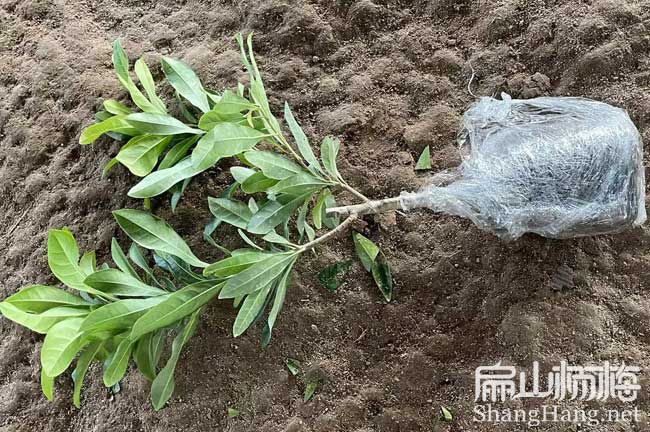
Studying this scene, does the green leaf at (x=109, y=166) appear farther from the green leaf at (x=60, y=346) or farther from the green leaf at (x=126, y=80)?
the green leaf at (x=60, y=346)

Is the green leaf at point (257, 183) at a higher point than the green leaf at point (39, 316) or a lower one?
higher

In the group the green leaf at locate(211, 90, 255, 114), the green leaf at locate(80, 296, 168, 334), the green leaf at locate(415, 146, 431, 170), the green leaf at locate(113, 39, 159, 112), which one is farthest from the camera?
the green leaf at locate(415, 146, 431, 170)

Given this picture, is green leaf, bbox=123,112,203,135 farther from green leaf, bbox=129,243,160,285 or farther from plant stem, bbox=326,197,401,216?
plant stem, bbox=326,197,401,216

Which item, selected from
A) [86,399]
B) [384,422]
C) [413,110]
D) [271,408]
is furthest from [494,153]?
[86,399]

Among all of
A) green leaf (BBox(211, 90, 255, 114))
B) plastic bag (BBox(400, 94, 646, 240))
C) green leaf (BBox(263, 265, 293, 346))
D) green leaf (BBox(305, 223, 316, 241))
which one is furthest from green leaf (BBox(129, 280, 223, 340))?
plastic bag (BBox(400, 94, 646, 240))

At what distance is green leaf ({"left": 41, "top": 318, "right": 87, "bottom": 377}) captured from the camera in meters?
1.12

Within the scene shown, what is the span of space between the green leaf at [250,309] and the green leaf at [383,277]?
0.86 ft

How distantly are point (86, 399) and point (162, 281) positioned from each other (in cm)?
35

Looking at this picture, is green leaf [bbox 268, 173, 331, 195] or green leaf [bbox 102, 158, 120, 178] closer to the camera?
green leaf [bbox 268, 173, 331, 195]

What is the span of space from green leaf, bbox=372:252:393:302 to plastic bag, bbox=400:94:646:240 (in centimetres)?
15

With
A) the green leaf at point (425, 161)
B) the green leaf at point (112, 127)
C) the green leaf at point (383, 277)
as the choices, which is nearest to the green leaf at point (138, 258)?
the green leaf at point (112, 127)

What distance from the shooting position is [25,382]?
4.75 ft

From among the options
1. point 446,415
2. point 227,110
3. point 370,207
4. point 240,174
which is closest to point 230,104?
point 227,110

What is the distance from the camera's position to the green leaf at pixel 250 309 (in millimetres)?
1213
